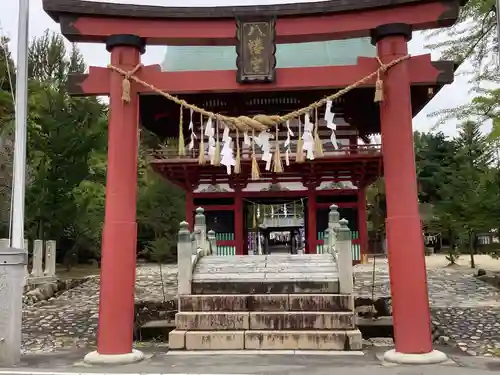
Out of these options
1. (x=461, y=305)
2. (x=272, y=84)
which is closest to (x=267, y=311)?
(x=272, y=84)

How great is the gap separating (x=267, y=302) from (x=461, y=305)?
5800mm

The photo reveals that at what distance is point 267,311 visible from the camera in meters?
9.39

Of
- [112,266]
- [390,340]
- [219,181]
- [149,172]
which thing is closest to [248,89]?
[112,266]

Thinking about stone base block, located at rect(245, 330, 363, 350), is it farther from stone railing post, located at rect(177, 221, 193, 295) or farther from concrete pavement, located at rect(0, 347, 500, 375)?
stone railing post, located at rect(177, 221, 193, 295)

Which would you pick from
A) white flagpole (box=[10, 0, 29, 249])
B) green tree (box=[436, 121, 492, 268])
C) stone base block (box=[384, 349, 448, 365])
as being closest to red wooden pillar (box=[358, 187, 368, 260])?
green tree (box=[436, 121, 492, 268])

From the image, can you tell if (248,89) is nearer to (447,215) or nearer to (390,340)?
(390,340)

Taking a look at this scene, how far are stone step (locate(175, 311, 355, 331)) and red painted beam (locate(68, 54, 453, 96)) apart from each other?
402cm

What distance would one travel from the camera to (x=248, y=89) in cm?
782

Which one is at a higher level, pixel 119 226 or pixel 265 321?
pixel 119 226

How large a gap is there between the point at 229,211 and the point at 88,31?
11.4m

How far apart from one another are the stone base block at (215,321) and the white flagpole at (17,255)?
2942mm

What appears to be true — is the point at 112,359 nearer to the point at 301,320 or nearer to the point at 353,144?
the point at 301,320

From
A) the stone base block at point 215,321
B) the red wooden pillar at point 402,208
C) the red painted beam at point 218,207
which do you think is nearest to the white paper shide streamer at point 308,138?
the red wooden pillar at point 402,208

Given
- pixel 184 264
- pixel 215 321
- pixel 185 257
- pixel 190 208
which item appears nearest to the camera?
pixel 215 321
